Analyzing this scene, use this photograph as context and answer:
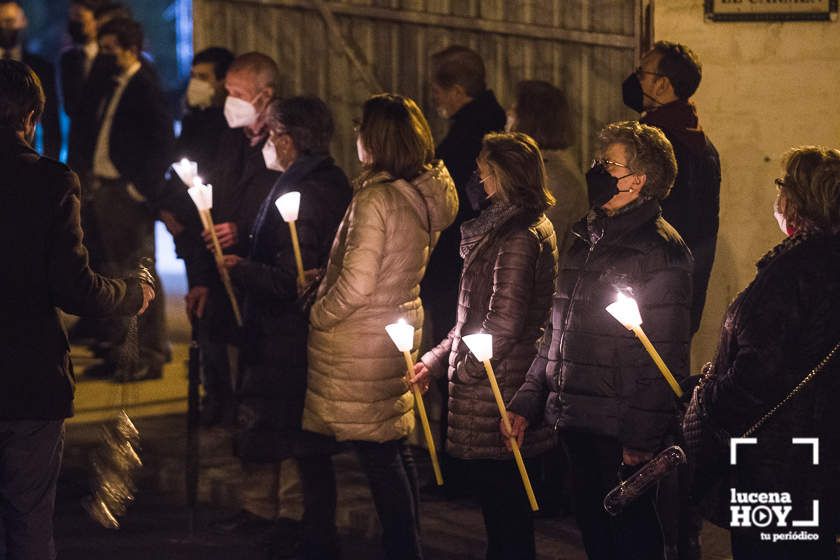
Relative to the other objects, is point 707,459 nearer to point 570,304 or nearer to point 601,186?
point 570,304

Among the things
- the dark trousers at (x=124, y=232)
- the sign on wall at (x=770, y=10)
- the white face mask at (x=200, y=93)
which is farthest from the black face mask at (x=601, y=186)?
the dark trousers at (x=124, y=232)

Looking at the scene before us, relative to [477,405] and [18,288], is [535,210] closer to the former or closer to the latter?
[477,405]

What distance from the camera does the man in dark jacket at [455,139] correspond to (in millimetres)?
8117

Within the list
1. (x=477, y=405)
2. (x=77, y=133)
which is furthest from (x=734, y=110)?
(x=77, y=133)

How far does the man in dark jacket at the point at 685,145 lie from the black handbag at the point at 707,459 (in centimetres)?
178

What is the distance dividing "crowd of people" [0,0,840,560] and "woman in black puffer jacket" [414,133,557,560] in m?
0.01

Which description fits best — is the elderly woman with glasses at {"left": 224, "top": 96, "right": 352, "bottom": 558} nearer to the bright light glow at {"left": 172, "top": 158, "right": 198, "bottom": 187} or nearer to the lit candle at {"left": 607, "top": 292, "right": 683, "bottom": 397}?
the bright light glow at {"left": 172, "top": 158, "right": 198, "bottom": 187}

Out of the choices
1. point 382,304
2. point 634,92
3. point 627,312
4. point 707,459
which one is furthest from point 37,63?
point 707,459

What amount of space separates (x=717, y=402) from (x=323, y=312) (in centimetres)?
189

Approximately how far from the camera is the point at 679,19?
7.55 m

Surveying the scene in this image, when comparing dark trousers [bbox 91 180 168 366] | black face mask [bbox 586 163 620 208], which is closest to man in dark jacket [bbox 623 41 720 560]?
black face mask [bbox 586 163 620 208]

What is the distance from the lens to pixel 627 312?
5.29 m

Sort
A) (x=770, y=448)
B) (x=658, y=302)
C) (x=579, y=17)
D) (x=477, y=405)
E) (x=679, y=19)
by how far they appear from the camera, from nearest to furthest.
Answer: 1. (x=770, y=448)
2. (x=658, y=302)
3. (x=477, y=405)
4. (x=679, y=19)
5. (x=579, y=17)

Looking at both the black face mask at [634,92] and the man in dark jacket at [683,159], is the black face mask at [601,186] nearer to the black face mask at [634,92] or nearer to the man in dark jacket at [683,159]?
the man in dark jacket at [683,159]
